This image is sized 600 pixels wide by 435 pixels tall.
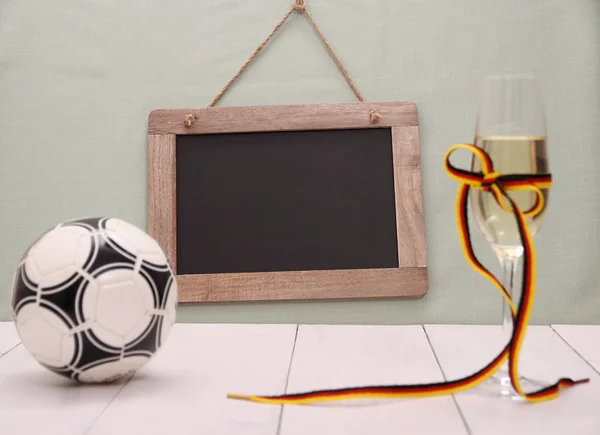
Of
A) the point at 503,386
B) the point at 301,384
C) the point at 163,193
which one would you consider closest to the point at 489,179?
the point at 503,386

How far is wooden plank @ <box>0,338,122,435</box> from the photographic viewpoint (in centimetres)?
79

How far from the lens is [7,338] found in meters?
1.30

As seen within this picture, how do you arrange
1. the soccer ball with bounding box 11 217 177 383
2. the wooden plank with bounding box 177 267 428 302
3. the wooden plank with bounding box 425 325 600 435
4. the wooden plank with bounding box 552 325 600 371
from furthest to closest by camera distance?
the wooden plank with bounding box 177 267 428 302
the wooden plank with bounding box 552 325 600 371
the soccer ball with bounding box 11 217 177 383
the wooden plank with bounding box 425 325 600 435

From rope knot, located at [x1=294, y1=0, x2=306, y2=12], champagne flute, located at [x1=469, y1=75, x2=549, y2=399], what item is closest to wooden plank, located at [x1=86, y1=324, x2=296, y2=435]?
champagne flute, located at [x1=469, y1=75, x2=549, y2=399]

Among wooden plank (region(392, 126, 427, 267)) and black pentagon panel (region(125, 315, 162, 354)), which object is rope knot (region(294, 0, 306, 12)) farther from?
black pentagon panel (region(125, 315, 162, 354))

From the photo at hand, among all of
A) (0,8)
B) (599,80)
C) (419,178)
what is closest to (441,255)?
(419,178)

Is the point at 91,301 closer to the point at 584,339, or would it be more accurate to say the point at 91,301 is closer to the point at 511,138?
the point at 511,138

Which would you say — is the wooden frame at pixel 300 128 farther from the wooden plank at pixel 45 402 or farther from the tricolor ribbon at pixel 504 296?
the tricolor ribbon at pixel 504 296

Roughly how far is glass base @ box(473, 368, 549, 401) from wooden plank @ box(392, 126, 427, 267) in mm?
513

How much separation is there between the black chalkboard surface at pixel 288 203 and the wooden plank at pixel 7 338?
0.34m

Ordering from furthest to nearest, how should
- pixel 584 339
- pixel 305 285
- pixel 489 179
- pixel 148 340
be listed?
pixel 305 285
pixel 584 339
pixel 148 340
pixel 489 179

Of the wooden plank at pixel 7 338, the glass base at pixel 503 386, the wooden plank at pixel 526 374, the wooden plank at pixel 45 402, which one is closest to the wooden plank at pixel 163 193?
the wooden plank at pixel 7 338

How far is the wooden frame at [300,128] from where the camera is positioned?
1.42 m

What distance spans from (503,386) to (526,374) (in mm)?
133
